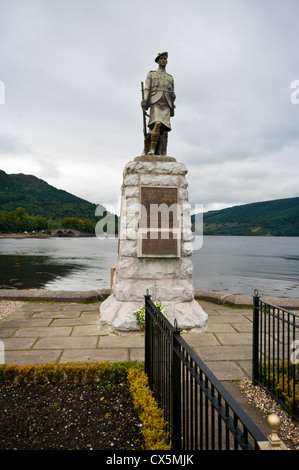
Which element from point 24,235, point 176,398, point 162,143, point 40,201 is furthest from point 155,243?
point 40,201

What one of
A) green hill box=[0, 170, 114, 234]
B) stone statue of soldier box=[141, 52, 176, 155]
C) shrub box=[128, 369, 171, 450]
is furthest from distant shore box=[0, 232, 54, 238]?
shrub box=[128, 369, 171, 450]

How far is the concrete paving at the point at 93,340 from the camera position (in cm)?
487

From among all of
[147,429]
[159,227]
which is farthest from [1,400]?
[159,227]

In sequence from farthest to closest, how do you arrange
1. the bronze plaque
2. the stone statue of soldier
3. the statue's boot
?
the statue's boot → the stone statue of soldier → the bronze plaque

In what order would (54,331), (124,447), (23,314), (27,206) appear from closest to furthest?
(124,447), (54,331), (23,314), (27,206)

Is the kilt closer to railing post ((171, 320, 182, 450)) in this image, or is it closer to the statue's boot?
the statue's boot

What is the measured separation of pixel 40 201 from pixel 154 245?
159m

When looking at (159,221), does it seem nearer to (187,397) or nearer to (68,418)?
(68,418)

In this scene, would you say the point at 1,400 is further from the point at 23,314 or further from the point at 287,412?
the point at 23,314

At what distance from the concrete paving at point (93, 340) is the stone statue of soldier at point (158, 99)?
4073 mm

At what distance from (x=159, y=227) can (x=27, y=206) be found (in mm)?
148883

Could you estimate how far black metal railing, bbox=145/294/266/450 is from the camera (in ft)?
5.88

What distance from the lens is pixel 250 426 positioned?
62.4 inches

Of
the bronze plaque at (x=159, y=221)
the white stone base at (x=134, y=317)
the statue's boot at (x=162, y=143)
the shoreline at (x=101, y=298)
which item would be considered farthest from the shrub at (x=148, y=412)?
the shoreline at (x=101, y=298)
